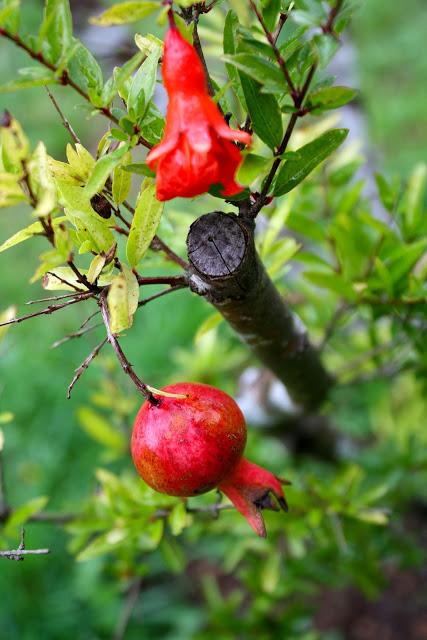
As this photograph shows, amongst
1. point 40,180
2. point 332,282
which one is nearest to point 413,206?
point 332,282

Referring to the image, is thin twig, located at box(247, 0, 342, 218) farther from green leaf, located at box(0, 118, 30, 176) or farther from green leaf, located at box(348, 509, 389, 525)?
green leaf, located at box(348, 509, 389, 525)

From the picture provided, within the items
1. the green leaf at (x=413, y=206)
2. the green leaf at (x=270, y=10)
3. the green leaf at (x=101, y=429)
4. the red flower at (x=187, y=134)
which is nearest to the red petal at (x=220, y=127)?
the red flower at (x=187, y=134)

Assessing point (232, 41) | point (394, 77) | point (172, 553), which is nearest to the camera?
point (232, 41)

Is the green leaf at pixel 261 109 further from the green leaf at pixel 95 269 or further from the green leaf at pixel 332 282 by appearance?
the green leaf at pixel 332 282

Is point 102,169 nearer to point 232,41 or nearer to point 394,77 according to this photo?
point 232,41

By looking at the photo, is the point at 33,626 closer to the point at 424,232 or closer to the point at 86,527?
the point at 86,527

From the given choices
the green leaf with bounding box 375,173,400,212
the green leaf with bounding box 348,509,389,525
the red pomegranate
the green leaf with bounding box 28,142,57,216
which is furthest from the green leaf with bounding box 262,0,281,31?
the green leaf with bounding box 348,509,389,525
